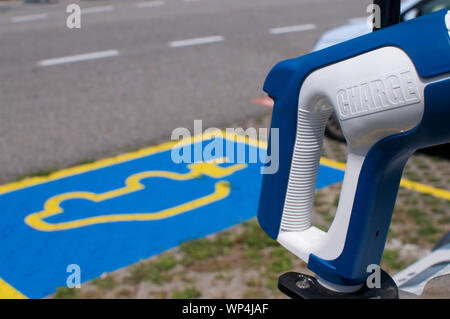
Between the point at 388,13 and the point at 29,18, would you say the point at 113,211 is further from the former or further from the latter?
the point at 29,18

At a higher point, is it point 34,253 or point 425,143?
point 425,143

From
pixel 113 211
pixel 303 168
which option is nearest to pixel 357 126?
pixel 303 168

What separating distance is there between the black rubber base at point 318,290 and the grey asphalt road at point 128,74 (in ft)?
13.4

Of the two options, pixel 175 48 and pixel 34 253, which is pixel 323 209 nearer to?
pixel 34 253

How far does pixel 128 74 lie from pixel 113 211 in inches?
173

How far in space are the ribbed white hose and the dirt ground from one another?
1.69 meters

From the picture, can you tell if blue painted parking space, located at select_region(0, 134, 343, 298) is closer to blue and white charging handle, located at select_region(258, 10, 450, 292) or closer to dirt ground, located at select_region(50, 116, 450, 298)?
dirt ground, located at select_region(50, 116, 450, 298)

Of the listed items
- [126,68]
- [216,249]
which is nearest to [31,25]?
[126,68]

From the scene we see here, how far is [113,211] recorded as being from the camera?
4.23 meters

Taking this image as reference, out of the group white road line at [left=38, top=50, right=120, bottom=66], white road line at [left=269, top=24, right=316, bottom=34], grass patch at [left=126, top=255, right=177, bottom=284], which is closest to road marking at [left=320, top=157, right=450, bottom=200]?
grass patch at [left=126, top=255, right=177, bottom=284]

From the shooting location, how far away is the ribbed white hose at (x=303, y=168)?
52.3 inches

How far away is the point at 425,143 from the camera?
1119 millimetres

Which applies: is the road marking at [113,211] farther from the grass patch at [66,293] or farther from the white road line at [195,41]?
the white road line at [195,41]

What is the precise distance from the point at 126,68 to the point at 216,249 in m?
5.46
